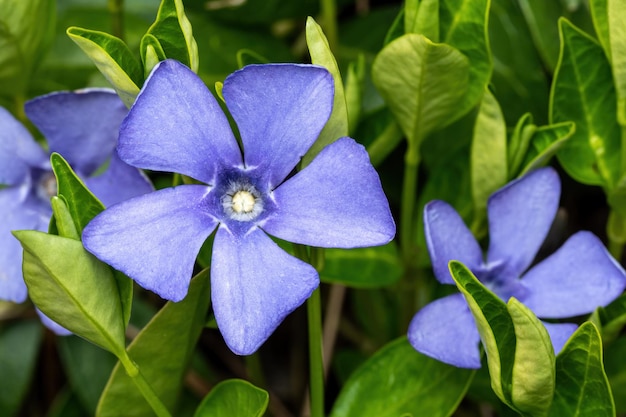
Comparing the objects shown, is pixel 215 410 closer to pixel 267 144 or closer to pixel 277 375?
pixel 267 144

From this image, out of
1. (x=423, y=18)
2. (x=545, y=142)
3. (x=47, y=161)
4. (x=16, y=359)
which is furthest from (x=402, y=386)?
(x=16, y=359)

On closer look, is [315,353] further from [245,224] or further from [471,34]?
[471,34]

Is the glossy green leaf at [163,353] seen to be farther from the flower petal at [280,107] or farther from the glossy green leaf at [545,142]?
the glossy green leaf at [545,142]

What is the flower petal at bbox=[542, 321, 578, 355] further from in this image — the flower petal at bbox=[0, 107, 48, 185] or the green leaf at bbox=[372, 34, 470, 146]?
the flower petal at bbox=[0, 107, 48, 185]

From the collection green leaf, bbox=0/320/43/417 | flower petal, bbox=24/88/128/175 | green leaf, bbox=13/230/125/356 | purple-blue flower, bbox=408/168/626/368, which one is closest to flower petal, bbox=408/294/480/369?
purple-blue flower, bbox=408/168/626/368

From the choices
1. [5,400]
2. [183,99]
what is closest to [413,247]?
[183,99]

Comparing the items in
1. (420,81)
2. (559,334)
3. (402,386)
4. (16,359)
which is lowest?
(16,359)
